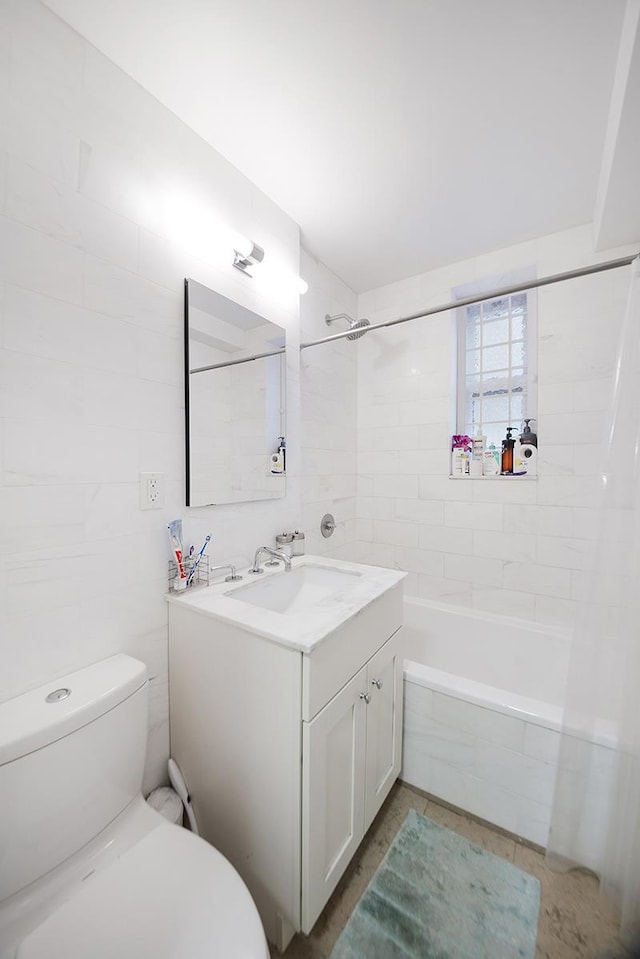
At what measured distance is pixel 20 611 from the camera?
90 cm

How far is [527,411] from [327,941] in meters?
2.36

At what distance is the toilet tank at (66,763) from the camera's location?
747 millimetres

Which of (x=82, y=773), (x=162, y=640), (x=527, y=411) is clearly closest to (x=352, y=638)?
(x=162, y=640)

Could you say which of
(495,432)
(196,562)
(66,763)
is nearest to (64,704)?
(66,763)

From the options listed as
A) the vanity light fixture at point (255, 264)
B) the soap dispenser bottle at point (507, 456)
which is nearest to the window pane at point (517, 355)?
the soap dispenser bottle at point (507, 456)

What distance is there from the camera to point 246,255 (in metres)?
1.52

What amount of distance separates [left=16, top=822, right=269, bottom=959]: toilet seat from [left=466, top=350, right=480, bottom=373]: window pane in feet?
8.26

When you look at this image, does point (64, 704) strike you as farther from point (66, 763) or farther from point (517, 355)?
point (517, 355)

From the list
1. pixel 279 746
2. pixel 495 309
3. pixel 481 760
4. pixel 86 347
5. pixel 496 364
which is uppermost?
pixel 495 309

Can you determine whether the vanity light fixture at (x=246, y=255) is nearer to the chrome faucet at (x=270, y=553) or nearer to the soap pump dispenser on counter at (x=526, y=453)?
the chrome faucet at (x=270, y=553)

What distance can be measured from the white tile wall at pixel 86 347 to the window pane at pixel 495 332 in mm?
1755

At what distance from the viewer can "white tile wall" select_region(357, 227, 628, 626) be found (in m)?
1.87

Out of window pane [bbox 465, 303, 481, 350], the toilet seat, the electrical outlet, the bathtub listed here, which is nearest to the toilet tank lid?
the toilet seat

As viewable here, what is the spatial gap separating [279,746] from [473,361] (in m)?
2.31
